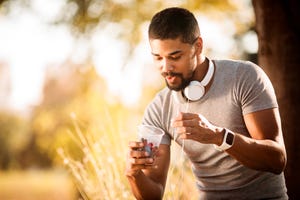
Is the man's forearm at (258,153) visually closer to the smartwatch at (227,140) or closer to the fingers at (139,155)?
the smartwatch at (227,140)

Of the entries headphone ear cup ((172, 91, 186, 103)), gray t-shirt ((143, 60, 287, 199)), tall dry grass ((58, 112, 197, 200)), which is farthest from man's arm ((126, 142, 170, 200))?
tall dry grass ((58, 112, 197, 200))

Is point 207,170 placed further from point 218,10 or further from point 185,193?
point 218,10

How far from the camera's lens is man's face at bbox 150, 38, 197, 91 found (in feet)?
9.20

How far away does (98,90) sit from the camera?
8.16m

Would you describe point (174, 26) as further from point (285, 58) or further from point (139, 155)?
point (285, 58)

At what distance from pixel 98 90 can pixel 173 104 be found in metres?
5.22

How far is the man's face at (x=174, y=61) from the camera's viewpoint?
9.20 feet

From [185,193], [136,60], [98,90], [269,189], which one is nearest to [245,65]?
[269,189]

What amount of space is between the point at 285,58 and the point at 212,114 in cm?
103

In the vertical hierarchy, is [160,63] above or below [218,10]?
below

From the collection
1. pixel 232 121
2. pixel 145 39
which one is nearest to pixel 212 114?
pixel 232 121

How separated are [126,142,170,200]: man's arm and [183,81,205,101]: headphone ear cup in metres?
0.31

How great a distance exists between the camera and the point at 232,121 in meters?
2.80

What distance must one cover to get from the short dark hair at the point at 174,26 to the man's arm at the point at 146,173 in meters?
0.55
